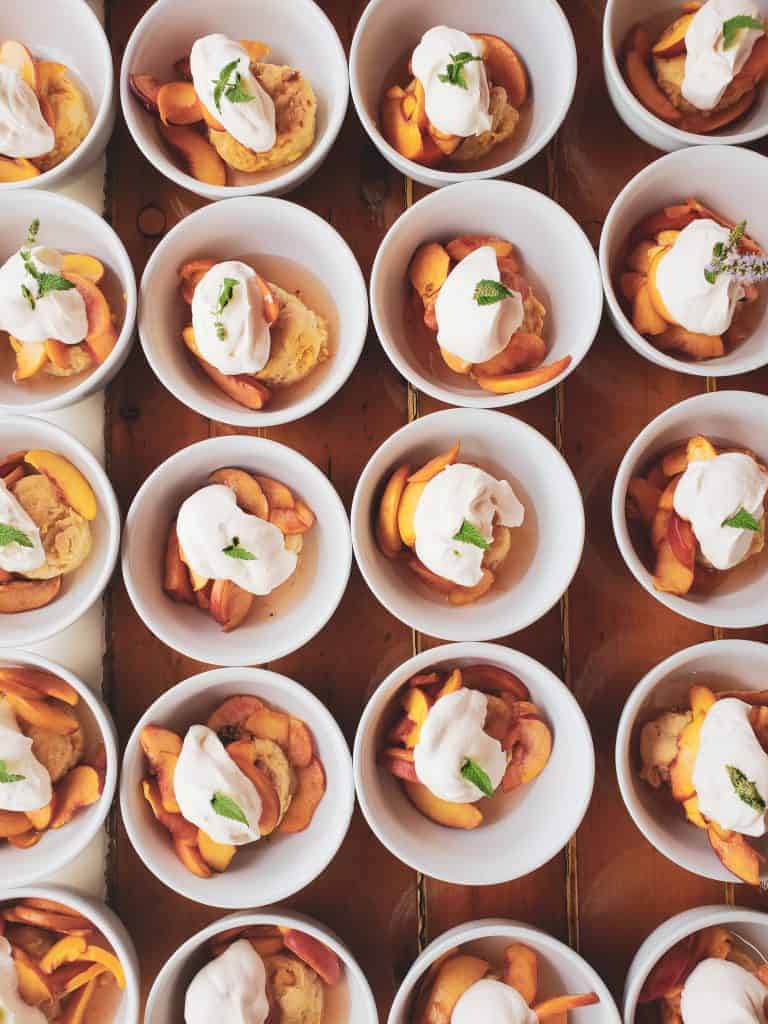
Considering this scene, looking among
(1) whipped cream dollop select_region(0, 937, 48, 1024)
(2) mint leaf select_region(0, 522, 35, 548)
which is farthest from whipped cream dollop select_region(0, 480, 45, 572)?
(1) whipped cream dollop select_region(0, 937, 48, 1024)

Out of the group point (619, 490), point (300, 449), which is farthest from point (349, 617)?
point (619, 490)

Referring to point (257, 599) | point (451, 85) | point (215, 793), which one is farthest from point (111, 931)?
point (451, 85)

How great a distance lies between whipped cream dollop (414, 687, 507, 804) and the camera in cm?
108

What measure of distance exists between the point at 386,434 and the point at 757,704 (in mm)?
587

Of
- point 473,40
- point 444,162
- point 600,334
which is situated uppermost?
point 473,40

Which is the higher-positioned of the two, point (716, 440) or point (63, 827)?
point (716, 440)

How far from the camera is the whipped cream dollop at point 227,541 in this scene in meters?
1.09

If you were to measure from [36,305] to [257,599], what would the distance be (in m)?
0.45

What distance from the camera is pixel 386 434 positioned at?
4.07 feet

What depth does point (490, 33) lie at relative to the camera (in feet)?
4.04

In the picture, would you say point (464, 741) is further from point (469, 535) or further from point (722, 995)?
point (722, 995)

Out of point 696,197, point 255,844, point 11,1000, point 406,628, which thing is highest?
point 696,197

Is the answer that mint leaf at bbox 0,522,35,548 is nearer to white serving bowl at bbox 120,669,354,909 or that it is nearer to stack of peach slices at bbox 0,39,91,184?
white serving bowl at bbox 120,669,354,909

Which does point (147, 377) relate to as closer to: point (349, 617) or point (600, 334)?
point (349, 617)
